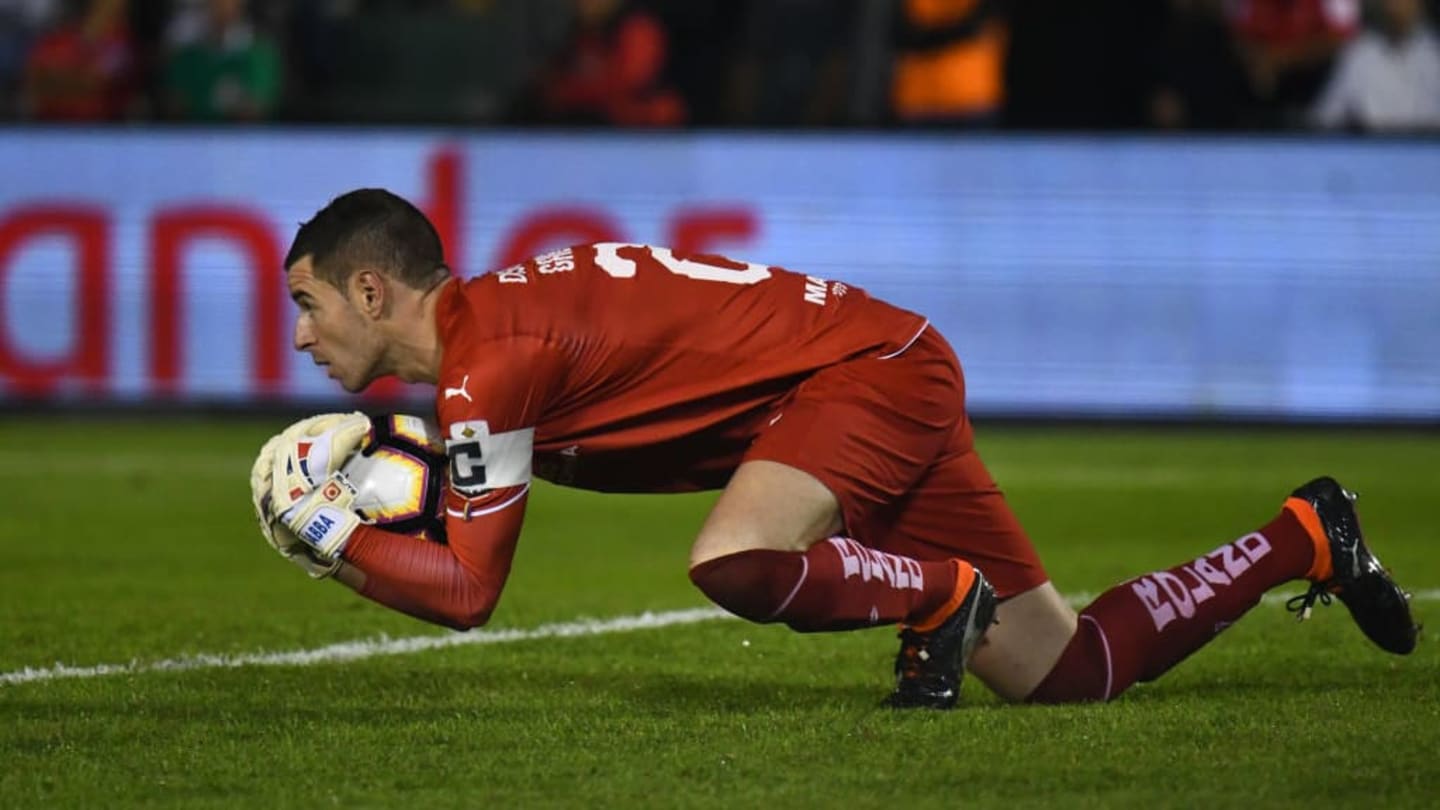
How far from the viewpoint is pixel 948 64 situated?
13.3 metres

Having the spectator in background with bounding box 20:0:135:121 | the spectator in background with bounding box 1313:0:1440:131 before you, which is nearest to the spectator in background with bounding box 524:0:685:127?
the spectator in background with bounding box 20:0:135:121

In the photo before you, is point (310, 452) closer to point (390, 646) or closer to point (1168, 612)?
point (390, 646)

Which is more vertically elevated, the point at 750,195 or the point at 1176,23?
the point at 1176,23

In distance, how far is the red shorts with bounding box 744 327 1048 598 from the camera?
527cm

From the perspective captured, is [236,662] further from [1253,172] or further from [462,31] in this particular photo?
[462,31]

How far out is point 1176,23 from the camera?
13.6 m

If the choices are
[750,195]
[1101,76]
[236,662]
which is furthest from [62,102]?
[236,662]

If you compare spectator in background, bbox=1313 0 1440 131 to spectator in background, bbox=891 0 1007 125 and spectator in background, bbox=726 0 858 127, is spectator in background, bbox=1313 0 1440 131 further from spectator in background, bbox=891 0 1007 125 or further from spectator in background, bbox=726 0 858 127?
spectator in background, bbox=726 0 858 127

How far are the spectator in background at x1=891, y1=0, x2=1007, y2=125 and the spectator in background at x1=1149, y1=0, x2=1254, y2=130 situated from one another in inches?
34.8

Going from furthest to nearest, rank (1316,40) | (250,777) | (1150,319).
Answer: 1. (1316,40)
2. (1150,319)
3. (250,777)

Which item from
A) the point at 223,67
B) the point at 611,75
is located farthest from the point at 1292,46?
the point at 223,67

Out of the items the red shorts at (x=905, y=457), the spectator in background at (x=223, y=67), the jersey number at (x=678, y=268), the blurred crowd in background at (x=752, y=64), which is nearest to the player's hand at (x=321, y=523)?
the jersey number at (x=678, y=268)

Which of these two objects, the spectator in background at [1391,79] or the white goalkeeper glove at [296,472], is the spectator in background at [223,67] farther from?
the white goalkeeper glove at [296,472]

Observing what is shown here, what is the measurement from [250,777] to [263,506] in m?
0.65
